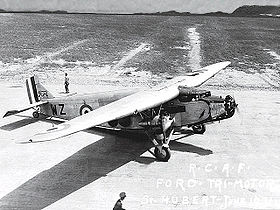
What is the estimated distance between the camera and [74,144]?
51.7ft

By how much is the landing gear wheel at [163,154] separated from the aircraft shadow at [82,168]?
33 centimetres

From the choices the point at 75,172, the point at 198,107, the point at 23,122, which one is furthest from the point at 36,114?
the point at 198,107

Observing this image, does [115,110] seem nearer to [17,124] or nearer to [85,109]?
[85,109]

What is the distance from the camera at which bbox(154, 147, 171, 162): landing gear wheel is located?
13.9 metres

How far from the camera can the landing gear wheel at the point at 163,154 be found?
546 inches

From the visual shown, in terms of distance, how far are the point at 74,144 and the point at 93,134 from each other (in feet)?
4.80

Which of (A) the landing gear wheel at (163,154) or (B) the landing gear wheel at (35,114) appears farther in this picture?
(B) the landing gear wheel at (35,114)

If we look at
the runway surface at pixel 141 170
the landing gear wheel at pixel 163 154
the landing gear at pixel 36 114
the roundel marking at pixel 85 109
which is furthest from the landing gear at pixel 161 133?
the landing gear at pixel 36 114

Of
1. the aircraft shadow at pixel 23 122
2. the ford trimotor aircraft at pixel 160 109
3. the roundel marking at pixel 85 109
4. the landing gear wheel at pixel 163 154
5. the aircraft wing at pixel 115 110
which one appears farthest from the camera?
the aircraft shadow at pixel 23 122

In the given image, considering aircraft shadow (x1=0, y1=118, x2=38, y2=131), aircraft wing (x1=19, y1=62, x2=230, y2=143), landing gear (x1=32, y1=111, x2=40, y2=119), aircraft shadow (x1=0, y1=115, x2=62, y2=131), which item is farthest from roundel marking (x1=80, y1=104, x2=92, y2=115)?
aircraft shadow (x1=0, y1=118, x2=38, y2=131)

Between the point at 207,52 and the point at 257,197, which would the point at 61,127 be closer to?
the point at 257,197

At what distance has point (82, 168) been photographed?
13430 mm

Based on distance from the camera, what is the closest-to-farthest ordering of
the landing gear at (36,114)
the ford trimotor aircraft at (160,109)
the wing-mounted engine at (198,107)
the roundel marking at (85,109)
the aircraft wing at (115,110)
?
the aircraft wing at (115,110) → the ford trimotor aircraft at (160,109) → the wing-mounted engine at (198,107) → the roundel marking at (85,109) → the landing gear at (36,114)

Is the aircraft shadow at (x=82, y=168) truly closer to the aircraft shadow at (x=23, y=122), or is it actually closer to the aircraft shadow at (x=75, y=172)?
the aircraft shadow at (x=75, y=172)
